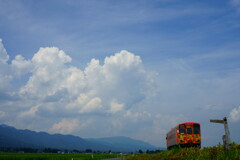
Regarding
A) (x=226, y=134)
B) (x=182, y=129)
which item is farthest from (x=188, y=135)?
(x=226, y=134)

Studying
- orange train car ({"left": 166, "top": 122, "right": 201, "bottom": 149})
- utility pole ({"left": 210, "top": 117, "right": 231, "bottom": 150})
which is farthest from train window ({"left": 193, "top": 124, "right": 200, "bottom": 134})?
utility pole ({"left": 210, "top": 117, "right": 231, "bottom": 150})

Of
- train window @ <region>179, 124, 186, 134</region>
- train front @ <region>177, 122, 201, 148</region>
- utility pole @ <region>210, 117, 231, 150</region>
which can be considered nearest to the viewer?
utility pole @ <region>210, 117, 231, 150</region>

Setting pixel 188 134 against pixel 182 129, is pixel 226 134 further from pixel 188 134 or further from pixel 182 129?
pixel 182 129

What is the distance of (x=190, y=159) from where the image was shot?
1939 cm

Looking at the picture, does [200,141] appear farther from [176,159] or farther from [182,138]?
[176,159]

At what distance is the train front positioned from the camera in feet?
143

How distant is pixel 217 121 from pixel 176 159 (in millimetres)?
6093

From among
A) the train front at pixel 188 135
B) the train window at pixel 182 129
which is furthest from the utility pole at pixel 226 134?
the train window at pixel 182 129

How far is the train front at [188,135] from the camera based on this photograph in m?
43.5

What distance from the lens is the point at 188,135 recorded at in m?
43.6

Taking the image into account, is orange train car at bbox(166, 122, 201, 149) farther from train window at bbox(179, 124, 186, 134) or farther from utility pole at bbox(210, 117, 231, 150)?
utility pole at bbox(210, 117, 231, 150)

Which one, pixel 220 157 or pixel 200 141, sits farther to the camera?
pixel 200 141

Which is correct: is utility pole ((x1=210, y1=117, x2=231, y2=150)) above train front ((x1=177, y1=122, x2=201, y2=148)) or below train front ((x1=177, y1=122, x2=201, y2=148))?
below

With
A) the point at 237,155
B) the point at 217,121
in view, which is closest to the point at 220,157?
the point at 237,155
